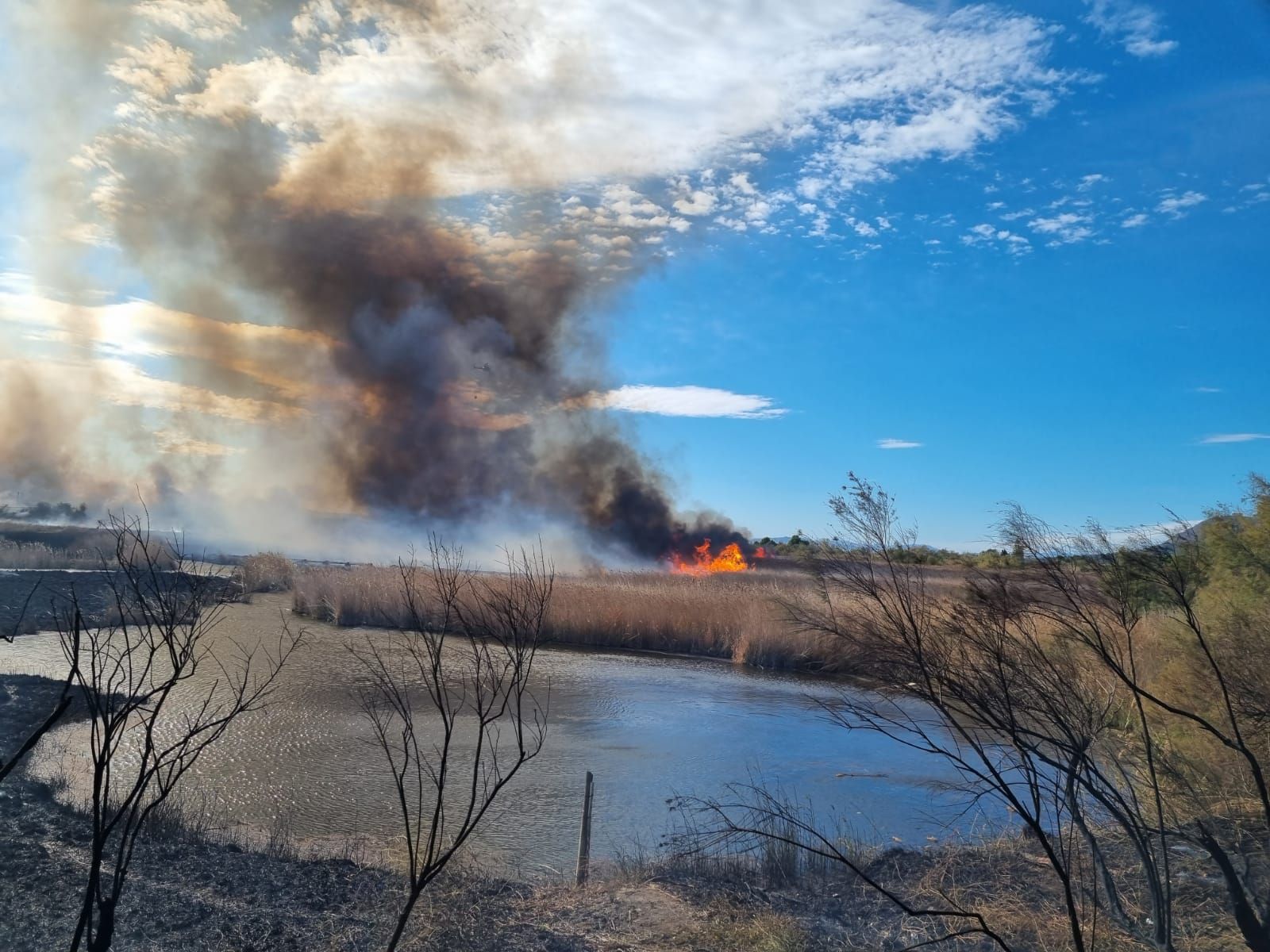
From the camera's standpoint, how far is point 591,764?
35.3 feet

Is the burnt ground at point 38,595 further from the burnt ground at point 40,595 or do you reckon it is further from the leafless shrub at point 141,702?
the leafless shrub at point 141,702

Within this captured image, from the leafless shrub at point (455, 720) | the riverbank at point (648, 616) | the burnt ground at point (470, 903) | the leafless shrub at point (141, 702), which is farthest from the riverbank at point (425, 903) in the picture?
the riverbank at point (648, 616)

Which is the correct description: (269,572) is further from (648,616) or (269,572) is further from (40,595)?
(648,616)

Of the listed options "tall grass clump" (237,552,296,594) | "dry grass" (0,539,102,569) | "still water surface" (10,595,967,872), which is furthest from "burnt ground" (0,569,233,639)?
"tall grass clump" (237,552,296,594)

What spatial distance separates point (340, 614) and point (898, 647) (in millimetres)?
22316

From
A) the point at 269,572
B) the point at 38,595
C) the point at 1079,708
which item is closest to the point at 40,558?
the point at 38,595

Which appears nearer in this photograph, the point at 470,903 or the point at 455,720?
the point at 470,903

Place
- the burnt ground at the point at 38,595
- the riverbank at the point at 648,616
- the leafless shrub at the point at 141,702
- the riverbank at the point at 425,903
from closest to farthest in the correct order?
1. the leafless shrub at the point at 141,702
2. the riverbank at the point at 425,903
3. the burnt ground at the point at 38,595
4. the riverbank at the point at 648,616

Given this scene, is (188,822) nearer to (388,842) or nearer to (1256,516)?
(388,842)

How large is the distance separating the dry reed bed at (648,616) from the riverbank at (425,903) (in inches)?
517

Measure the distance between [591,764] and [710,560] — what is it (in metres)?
39.7

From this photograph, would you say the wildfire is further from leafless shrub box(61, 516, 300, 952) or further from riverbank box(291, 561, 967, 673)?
leafless shrub box(61, 516, 300, 952)

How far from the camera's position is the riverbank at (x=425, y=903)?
501cm

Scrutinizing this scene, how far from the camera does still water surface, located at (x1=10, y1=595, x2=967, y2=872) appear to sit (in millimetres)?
8344
